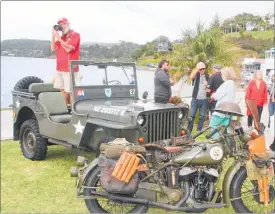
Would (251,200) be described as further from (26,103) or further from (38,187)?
(26,103)

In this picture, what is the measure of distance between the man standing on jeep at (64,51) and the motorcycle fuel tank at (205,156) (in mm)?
2523

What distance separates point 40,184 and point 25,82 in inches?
85.6

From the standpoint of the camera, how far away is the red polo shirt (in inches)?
217

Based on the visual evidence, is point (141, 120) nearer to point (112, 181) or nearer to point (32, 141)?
point (112, 181)

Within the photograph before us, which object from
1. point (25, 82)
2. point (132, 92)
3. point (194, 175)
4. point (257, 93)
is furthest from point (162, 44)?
point (257, 93)

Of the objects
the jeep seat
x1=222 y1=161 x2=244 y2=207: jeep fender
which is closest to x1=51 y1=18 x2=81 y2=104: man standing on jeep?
the jeep seat

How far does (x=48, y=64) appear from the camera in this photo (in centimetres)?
589

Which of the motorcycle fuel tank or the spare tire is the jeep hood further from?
the spare tire

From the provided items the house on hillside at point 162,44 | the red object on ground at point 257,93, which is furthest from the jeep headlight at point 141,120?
the red object on ground at point 257,93

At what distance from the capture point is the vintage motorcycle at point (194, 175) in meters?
3.22

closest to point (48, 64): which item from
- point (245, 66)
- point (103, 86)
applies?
point (103, 86)

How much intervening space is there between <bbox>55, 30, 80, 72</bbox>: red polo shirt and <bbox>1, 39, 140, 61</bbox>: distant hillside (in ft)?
0.54

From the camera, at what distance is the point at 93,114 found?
4492 millimetres

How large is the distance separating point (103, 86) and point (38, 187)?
154cm
